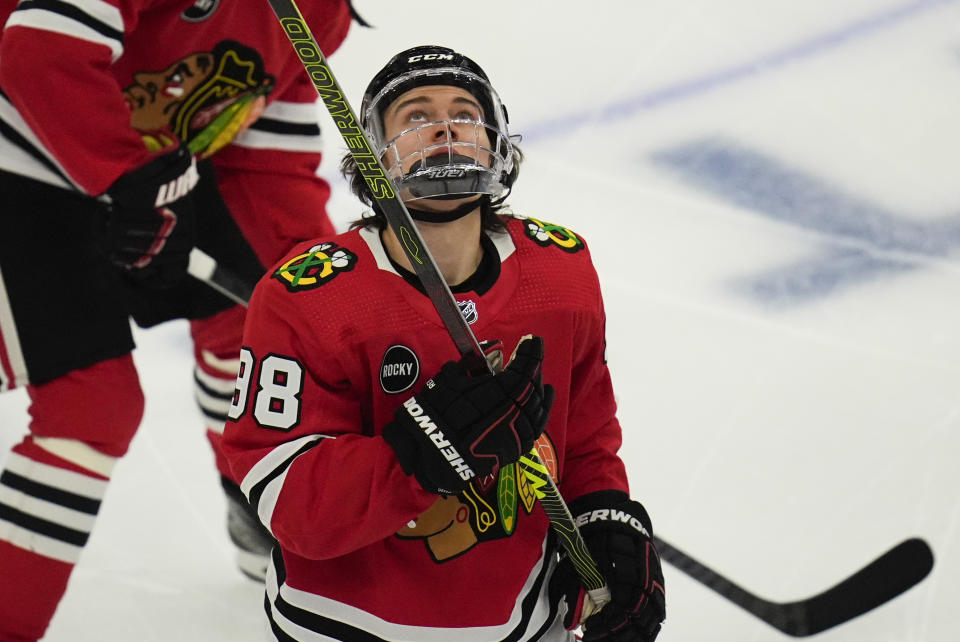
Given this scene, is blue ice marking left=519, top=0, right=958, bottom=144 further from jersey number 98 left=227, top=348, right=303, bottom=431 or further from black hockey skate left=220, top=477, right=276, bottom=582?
jersey number 98 left=227, top=348, right=303, bottom=431

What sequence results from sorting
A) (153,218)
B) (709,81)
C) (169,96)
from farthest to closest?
(709,81) < (169,96) < (153,218)

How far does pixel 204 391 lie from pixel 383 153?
103 centimetres

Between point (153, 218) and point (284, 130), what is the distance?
43 centimetres

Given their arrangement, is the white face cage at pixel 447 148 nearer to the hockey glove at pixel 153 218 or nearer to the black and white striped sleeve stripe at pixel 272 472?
the black and white striped sleeve stripe at pixel 272 472

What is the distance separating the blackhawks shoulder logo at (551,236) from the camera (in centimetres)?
163

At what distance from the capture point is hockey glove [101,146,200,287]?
190 centimetres

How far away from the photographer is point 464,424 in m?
1.31

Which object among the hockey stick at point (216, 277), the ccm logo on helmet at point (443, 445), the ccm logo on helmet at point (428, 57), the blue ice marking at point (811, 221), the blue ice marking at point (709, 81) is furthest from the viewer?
the blue ice marking at point (709, 81)

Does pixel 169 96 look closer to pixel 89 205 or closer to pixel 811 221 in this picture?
pixel 89 205

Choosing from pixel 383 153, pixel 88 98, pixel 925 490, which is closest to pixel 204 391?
pixel 88 98

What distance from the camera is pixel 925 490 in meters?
2.38

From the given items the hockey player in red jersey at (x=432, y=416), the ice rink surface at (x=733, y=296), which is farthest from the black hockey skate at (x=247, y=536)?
the hockey player in red jersey at (x=432, y=416)

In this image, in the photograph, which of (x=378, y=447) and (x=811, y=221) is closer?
(x=378, y=447)

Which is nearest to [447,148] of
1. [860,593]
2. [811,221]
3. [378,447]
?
[378,447]
